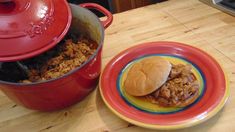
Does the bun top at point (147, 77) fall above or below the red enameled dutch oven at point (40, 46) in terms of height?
below

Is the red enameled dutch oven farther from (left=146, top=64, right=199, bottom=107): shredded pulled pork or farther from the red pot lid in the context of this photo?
(left=146, top=64, right=199, bottom=107): shredded pulled pork

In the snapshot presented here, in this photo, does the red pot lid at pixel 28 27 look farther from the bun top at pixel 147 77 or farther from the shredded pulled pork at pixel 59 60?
Answer: the bun top at pixel 147 77

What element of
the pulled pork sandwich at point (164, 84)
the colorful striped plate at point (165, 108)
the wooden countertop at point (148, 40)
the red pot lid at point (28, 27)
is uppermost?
the red pot lid at point (28, 27)

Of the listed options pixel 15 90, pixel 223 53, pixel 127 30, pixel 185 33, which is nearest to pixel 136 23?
pixel 127 30

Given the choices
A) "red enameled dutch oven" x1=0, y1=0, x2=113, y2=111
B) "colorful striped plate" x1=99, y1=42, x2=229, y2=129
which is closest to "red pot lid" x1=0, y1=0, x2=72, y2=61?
"red enameled dutch oven" x1=0, y1=0, x2=113, y2=111

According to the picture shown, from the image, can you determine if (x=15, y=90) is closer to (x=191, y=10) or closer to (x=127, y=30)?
(x=127, y=30)

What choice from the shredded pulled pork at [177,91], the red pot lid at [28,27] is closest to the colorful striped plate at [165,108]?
the shredded pulled pork at [177,91]
